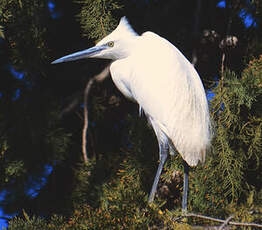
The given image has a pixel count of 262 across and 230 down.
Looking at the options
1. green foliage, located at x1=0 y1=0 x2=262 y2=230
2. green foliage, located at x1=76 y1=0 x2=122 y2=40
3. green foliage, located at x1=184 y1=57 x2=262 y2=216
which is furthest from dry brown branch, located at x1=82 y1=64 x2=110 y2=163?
green foliage, located at x1=184 y1=57 x2=262 y2=216

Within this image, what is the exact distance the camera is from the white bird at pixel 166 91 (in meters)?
1.60

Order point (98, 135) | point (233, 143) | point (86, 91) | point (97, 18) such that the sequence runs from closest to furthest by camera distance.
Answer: point (97, 18), point (233, 143), point (86, 91), point (98, 135)

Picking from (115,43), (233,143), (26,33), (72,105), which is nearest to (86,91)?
(72,105)

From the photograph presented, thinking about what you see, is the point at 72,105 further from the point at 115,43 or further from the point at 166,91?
the point at 166,91

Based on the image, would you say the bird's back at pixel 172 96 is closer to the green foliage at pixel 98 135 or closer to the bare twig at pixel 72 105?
the green foliage at pixel 98 135

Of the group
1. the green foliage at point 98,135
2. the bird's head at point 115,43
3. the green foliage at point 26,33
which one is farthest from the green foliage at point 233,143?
the green foliage at point 26,33

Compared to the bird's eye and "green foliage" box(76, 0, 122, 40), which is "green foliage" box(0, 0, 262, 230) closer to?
"green foliage" box(76, 0, 122, 40)

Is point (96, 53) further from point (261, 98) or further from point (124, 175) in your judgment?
point (261, 98)

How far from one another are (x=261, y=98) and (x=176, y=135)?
0.36 m

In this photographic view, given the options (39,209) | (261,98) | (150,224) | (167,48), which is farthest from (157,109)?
(39,209)

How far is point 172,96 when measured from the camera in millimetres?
1629

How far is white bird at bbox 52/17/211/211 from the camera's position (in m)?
1.60

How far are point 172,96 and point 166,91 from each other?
3cm

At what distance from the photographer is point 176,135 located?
1.61 metres
